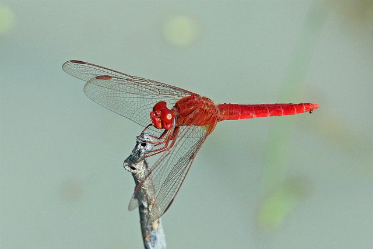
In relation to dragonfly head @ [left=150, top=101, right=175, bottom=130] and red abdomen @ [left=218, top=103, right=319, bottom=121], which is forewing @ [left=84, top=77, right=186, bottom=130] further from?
red abdomen @ [left=218, top=103, right=319, bottom=121]

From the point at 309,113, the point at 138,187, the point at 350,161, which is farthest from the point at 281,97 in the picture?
the point at 138,187

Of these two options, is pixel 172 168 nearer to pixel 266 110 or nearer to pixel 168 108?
pixel 168 108

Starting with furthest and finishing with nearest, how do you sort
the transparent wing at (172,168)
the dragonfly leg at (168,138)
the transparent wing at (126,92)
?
the transparent wing at (126,92), the dragonfly leg at (168,138), the transparent wing at (172,168)

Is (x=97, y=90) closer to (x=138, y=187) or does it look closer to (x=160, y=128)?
(x=160, y=128)

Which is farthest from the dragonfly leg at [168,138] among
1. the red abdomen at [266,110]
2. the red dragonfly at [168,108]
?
the red abdomen at [266,110]

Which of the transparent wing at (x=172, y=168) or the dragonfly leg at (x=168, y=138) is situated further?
the dragonfly leg at (x=168, y=138)

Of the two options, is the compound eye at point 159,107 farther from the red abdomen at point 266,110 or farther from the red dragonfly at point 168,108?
the red abdomen at point 266,110

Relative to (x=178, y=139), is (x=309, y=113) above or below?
above
